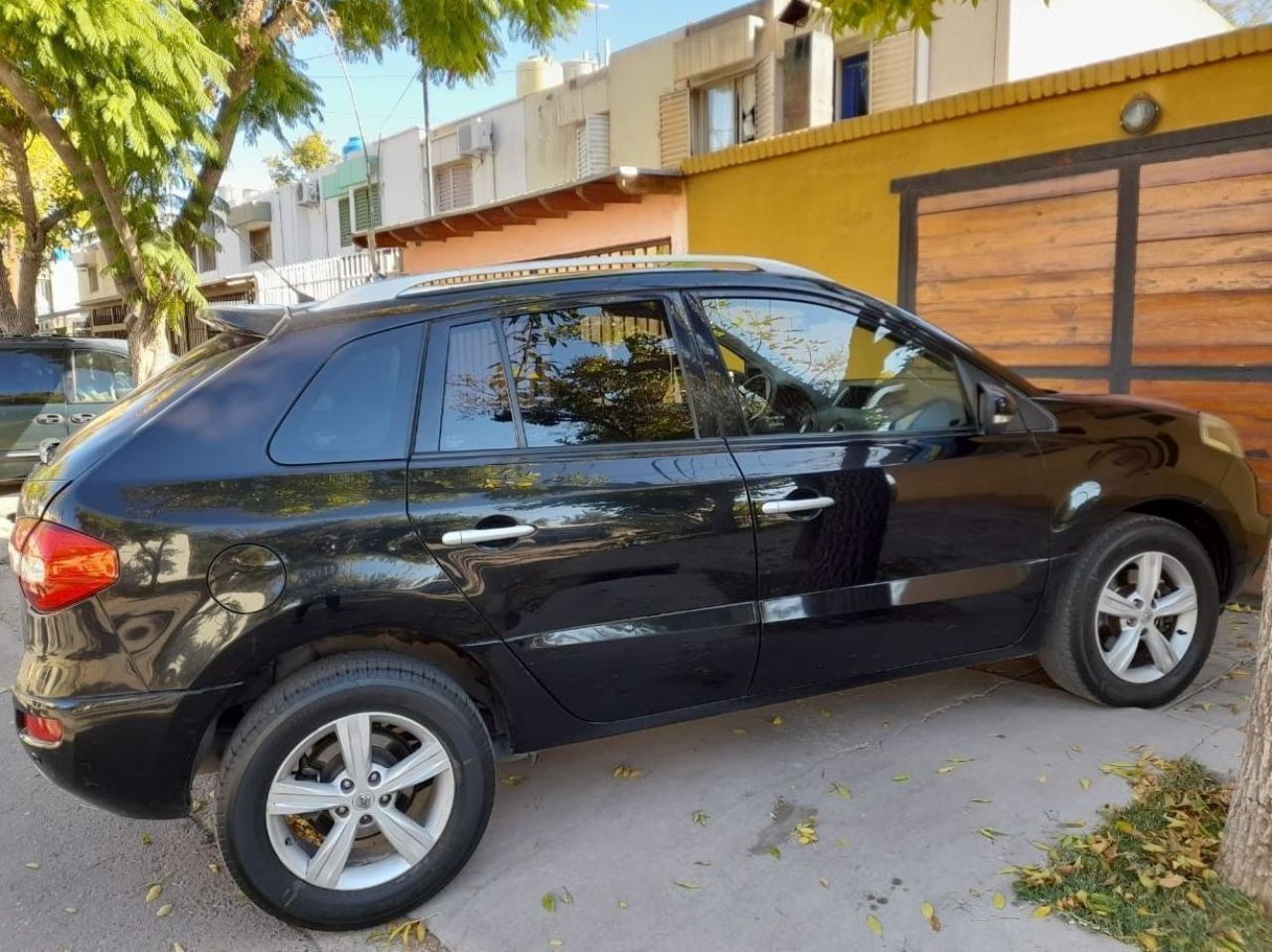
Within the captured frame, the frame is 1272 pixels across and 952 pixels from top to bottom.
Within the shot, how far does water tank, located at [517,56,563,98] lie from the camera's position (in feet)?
64.0

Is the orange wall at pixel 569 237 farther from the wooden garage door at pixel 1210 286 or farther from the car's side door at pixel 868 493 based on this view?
the car's side door at pixel 868 493

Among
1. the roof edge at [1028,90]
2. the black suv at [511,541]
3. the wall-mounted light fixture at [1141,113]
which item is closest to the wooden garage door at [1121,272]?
the wall-mounted light fixture at [1141,113]

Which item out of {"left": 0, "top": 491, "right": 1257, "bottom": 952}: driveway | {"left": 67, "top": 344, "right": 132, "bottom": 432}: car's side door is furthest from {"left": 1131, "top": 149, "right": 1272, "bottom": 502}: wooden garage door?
{"left": 67, "top": 344, "right": 132, "bottom": 432}: car's side door

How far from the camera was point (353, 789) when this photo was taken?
2641 millimetres

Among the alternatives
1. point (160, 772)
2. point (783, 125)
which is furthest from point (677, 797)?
point (783, 125)

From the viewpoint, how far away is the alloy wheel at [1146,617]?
3668mm

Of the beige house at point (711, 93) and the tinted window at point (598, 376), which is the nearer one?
the tinted window at point (598, 376)

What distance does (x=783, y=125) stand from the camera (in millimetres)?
12844

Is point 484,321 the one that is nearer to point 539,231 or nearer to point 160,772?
point 160,772

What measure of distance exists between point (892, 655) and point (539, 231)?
8.31 m

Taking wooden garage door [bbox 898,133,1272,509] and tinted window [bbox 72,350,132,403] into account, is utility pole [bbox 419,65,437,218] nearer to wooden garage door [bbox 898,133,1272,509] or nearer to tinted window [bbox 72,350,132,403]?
tinted window [bbox 72,350,132,403]

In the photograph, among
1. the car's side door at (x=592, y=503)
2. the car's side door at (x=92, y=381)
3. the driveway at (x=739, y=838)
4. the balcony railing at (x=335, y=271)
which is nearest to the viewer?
the driveway at (x=739, y=838)

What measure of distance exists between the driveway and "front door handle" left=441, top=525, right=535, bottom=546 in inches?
39.6

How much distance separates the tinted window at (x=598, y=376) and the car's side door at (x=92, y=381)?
Answer: 30.9 ft
